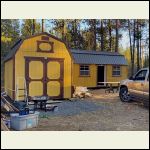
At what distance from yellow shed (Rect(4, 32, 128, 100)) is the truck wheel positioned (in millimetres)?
336

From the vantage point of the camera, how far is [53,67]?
9.14 m

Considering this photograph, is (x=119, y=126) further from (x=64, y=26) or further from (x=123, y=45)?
(x=64, y=26)

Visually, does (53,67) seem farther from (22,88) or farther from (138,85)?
(138,85)

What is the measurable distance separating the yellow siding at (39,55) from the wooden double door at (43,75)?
12cm

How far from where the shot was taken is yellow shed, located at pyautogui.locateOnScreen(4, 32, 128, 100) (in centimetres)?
848

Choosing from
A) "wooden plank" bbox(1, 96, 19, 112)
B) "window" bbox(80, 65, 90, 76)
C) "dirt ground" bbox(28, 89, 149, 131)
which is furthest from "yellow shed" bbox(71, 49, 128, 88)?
"wooden plank" bbox(1, 96, 19, 112)

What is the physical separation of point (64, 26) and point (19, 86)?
6.85 ft

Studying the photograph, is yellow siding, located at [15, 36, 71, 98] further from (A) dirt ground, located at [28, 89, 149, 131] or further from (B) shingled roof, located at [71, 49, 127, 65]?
(A) dirt ground, located at [28, 89, 149, 131]

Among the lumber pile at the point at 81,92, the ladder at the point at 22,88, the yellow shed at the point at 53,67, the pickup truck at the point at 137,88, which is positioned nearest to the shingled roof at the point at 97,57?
the yellow shed at the point at 53,67

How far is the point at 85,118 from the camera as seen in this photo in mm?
7793

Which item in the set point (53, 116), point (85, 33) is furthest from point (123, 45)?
point (53, 116)

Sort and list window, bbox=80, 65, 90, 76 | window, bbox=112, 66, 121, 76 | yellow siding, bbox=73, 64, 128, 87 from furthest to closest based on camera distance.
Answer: window, bbox=80, 65, 90, 76 < window, bbox=112, 66, 121, 76 < yellow siding, bbox=73, 64, 128, 87

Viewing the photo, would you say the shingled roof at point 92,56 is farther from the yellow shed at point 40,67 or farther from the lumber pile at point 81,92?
the lumber pile at point 81,92

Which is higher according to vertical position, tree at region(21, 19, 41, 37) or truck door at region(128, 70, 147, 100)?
tree at region(21, 19, 41, 37)
